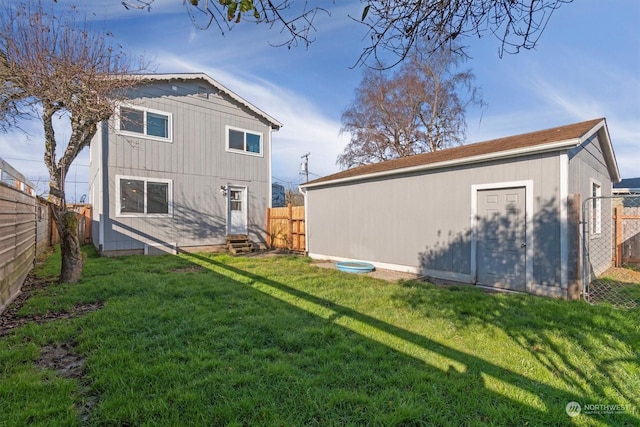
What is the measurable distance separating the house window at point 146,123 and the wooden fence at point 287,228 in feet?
15.8

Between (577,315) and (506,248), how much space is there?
1941mm

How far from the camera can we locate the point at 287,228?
1223 cm

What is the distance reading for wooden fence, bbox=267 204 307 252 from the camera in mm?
11657

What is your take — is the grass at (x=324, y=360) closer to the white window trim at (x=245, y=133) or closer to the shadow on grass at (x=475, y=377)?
the shadow on grass at (x=475, y=377)

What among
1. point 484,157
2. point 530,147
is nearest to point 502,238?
point 484,157

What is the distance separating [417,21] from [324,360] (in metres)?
2.98

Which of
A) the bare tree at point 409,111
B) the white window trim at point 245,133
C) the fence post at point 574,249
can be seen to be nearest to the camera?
the fence post at point 574,249

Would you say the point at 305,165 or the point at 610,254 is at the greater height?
the point at 305,165

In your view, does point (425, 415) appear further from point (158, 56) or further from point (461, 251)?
point (158, 56)

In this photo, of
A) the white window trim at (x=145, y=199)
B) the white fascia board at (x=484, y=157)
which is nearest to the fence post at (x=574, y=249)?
the white fascia board at (x=484, y=157)

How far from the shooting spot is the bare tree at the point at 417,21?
2123mm

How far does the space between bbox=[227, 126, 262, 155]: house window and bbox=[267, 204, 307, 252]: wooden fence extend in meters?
2.59

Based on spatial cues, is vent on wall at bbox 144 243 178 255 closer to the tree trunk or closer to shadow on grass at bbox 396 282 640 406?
the tree trunk

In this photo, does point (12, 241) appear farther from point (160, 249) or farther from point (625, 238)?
point (625, 238)
